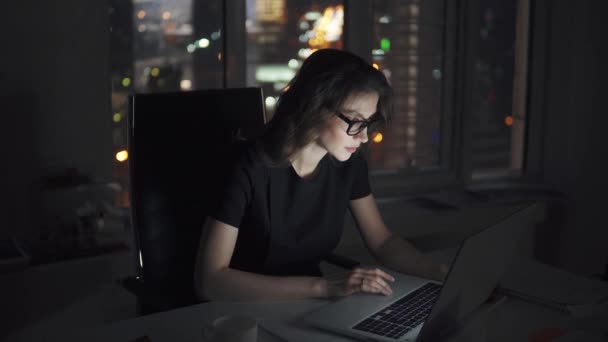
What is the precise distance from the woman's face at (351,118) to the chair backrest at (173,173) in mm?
275

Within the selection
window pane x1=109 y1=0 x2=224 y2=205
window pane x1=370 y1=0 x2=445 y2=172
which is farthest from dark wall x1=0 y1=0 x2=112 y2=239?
window pane x1=370 y1=0 x2=445 y2=172

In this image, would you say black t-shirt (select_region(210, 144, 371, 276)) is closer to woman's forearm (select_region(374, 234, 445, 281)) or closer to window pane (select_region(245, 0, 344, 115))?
woman's forearm (select_region(374, 234, 445, 281))

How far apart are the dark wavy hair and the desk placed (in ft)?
1.40

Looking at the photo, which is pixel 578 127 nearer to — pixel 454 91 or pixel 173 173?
pixel 454 91

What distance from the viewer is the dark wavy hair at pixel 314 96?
1480 mm

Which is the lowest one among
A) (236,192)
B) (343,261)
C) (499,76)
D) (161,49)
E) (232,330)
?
(343,261)

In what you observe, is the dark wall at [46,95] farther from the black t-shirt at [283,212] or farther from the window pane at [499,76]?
the window pane at [499,76]

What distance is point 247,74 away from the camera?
2.61 m

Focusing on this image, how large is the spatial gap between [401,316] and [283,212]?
50 cm

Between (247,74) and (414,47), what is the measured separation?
0.82m

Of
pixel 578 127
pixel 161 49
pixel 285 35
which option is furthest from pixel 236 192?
pixel 578 127

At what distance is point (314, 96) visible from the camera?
4.87 ft

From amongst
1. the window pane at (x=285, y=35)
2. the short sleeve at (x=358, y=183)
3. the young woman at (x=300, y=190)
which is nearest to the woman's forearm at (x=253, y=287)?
the young woman at (x=300, y=190)

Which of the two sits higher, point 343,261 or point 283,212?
point 283,212
